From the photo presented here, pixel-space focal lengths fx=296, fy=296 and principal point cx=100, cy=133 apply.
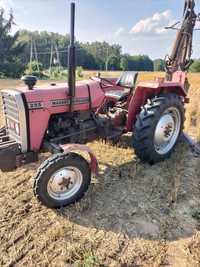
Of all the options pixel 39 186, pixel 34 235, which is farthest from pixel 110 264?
pixel 39 186

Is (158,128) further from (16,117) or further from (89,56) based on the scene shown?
(89,56)

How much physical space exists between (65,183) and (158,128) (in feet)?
5.71

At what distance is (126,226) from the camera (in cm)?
298

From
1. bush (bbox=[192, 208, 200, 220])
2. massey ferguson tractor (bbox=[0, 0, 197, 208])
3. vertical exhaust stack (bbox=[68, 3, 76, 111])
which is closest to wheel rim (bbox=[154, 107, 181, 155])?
massey ferguson tractor (bbox=[0, 0, 197, 208])

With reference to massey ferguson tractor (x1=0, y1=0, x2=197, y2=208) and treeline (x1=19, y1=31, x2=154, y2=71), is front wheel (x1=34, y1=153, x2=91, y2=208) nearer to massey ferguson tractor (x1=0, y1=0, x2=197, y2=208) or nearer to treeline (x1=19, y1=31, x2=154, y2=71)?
massey ferguson tractor (x1=0, y1=0, x2=197, y2=208)

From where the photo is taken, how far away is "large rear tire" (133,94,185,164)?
157 inches

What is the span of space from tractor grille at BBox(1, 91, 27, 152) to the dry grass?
606mm

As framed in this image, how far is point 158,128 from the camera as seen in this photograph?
429 cm

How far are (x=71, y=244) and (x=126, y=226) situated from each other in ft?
2.00


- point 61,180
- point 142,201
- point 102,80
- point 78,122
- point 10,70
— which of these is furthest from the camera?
point 10,70

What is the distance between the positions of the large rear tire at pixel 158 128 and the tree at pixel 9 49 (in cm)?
2229

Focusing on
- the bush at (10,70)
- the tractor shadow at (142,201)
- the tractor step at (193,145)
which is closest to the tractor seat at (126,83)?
the tractor shadow at (142,201)

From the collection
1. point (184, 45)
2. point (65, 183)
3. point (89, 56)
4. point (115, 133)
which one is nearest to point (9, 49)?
point (89, 56)

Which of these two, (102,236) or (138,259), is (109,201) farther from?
(138,259)
